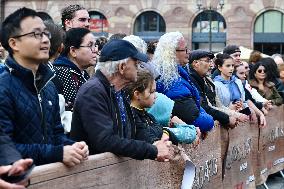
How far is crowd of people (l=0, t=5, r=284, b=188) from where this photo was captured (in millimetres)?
4430

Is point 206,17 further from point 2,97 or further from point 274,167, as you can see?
point 2,97

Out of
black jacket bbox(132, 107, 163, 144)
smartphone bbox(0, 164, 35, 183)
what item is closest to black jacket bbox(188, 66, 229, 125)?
black jacket bbox(132, 107, 163, 144)

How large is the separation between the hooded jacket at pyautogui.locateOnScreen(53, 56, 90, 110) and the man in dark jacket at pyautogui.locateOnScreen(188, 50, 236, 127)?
2408 mm

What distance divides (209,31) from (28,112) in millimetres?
37066

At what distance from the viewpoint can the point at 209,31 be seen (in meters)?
41.1

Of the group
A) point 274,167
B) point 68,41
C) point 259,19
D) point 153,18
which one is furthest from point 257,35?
point 68,41

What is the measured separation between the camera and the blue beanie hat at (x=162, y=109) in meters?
6.69

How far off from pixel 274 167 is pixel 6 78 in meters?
7.82

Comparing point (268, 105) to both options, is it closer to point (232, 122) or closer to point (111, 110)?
point (232, 122)

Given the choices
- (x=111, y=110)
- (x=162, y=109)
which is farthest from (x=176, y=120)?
(x=111, y=110)

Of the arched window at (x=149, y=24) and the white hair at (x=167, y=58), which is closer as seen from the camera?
the white hair at (x=167, y=58)

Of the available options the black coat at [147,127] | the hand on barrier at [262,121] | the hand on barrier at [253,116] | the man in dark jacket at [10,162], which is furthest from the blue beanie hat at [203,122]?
the man in dark jacket at [10,162]

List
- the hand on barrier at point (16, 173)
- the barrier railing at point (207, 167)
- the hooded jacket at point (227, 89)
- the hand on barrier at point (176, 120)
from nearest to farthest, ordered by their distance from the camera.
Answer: the hand on barrier at point (16, 173) < the barrier railing at point (207, 167) < the hand on barrier at point (176, 120) < the hooded jacket at point (227, 89)

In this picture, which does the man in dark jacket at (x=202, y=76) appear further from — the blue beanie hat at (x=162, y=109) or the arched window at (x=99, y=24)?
the arched window at (x=99, y=24)
